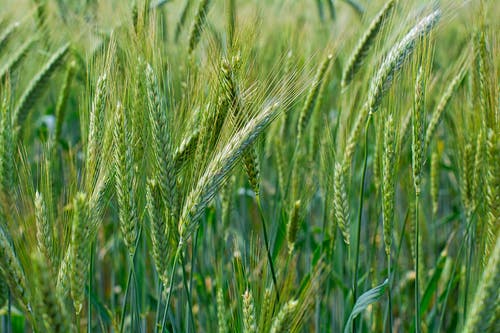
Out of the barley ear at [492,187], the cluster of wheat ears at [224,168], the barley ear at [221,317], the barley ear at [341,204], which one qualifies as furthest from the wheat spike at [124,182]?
the barley ear at [492,187]

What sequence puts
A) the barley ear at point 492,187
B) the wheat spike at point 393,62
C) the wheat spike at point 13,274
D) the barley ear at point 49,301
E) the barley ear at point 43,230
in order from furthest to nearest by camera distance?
the wheat spike at point 393,62 < the barley ear at point 492,187 < the barley ear at point 43,230 < the wheat spike at point 13,274 < the barley ear at point 49,301

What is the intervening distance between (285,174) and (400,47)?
24.8 inches

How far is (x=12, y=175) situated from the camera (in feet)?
4.56

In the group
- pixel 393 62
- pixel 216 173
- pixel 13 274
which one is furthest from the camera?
pixel 393 62

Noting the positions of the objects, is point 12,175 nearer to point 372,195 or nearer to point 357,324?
point 357,324

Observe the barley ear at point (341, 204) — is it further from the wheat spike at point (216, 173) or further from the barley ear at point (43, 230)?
the barley ear at point (43, 230)

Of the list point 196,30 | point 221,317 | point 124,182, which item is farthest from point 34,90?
point 221,317

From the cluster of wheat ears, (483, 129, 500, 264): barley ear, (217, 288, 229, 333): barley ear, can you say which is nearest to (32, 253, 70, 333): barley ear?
the cluster of wheat ears

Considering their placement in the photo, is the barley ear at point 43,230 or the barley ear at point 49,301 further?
the barley ear at point 43,230

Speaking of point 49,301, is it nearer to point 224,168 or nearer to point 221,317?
point 224,168

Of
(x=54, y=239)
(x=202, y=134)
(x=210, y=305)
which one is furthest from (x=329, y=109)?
(x=54, y=239)

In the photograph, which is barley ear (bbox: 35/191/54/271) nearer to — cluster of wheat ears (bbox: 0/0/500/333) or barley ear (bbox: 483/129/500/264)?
cluster of wheat ears (bbox: 0/0/500/333)

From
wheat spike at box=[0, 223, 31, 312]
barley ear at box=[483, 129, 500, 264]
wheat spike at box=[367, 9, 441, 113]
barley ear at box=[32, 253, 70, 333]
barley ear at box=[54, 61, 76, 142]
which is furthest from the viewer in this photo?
barley ear at box=[54, 61, 76, 142]

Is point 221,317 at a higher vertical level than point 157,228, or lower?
lower
